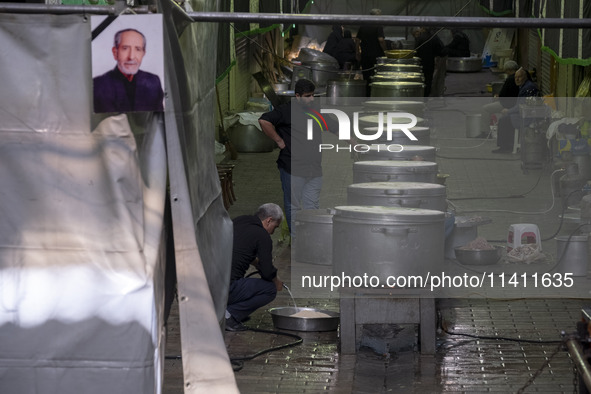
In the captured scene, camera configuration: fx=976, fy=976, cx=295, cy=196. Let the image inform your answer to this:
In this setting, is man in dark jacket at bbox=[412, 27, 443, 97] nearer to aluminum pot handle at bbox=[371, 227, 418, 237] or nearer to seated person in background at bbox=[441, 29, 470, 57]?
seated person in background at bbox=[441, 29, 470, 57]

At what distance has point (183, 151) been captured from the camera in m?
4.29

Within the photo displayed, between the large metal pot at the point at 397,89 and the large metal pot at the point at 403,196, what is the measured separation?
28.0ft

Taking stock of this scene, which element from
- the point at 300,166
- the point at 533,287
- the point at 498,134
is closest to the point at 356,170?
→ the point at 300,166

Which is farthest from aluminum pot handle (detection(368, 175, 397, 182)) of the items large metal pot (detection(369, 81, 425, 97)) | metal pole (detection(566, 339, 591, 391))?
large metal pot (detection(369, 81, 425, 97))

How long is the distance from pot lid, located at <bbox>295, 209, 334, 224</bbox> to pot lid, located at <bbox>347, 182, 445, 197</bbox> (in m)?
0.79

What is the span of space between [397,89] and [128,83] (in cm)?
1408

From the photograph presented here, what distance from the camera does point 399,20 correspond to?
438 centimetres

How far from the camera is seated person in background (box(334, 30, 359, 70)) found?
2427 cm

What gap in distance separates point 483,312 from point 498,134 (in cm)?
947

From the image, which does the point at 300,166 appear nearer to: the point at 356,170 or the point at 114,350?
the point at 356,170

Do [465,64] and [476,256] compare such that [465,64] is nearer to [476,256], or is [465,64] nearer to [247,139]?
[247,139]

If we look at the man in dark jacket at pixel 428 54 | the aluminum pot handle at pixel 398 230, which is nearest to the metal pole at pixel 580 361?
the aluminum pot handle at pixel 398 230

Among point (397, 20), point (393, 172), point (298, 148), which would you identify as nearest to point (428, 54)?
point (298, 148)

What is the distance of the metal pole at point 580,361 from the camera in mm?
Result: 4348
